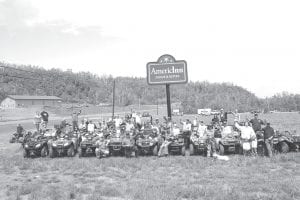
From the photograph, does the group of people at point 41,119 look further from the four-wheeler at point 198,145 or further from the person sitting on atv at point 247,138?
the person sitting on atv at point 247,138

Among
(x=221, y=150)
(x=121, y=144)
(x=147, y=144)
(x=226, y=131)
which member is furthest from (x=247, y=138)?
(x=121, y=144)

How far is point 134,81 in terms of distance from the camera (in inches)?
5955

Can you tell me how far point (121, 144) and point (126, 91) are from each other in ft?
408

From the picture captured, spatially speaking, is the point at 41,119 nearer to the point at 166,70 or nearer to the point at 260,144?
the point at 166,70

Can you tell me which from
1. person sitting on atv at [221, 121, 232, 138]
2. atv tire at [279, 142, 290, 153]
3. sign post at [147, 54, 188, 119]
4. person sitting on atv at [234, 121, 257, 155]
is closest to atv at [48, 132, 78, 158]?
sign post at [147, 54, 188, 119]

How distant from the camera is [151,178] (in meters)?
9.81

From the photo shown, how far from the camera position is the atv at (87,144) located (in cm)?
1417

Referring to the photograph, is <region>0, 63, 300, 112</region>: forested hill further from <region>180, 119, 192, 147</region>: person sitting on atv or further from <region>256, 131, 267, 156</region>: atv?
<region>256, 131, 267, 156</region>: atv

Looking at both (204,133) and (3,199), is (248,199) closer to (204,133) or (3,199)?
(3,199)

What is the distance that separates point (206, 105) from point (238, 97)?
2743cm

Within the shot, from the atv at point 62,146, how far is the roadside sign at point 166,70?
5833 millimetres

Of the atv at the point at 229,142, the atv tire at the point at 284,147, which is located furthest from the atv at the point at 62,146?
the atv tire at the point at 284,147

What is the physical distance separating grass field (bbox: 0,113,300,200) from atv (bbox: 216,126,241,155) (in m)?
0.87

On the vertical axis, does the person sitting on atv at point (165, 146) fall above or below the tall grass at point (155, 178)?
above
